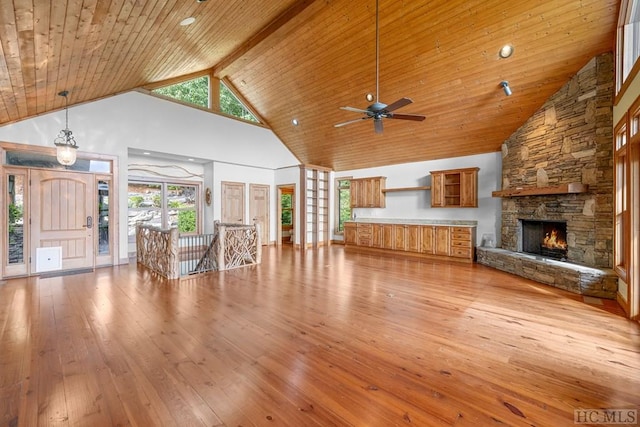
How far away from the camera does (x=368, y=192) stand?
898 cm

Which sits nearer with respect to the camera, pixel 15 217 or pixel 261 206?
pixel 15 217

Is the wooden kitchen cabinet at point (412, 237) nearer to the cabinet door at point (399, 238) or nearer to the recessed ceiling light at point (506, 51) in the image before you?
the cabinet door at point (399, 238)

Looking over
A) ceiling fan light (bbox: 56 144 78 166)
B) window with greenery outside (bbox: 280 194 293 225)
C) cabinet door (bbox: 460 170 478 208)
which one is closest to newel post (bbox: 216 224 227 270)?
ceiling fan light (bbox: 56 144 78 166)

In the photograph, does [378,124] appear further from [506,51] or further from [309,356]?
[309,356]

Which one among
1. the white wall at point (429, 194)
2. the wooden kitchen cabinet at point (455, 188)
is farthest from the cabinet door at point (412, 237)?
the wooden kitchen cabinet at point (455, 188)

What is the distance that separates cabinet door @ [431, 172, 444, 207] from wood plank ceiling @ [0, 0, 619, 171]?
608 millimetres

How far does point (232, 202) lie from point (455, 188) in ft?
22.4

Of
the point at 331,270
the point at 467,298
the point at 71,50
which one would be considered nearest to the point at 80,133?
the point at 71,50

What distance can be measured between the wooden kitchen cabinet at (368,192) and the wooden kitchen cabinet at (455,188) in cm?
164

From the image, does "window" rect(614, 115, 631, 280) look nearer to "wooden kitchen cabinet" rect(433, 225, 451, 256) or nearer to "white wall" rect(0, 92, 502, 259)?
"white wall" rect(0, 92, 502, 259)

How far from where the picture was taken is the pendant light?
4879mm

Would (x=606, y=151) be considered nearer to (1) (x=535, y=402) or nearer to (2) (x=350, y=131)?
(1) (x=535, y=402)

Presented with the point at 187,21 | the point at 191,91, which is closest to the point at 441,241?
the point at 187,21

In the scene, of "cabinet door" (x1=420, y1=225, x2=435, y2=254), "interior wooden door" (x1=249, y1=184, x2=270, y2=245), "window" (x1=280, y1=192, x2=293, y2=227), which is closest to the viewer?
"cabinet door" (x1=420, y1=225, x2=435, y2=254)
